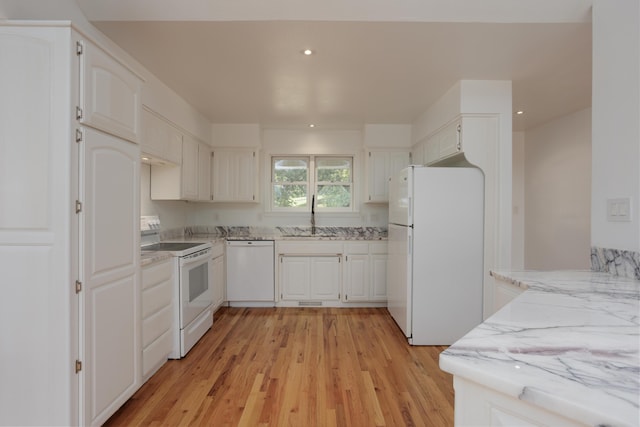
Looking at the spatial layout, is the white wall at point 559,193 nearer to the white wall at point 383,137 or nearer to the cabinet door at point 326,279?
the white wall at point 383,137

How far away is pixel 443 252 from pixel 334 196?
2.03m

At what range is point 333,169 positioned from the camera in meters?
4.64

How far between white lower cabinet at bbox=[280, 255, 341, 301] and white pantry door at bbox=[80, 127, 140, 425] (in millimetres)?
2104

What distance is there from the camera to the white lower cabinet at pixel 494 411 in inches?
23.7

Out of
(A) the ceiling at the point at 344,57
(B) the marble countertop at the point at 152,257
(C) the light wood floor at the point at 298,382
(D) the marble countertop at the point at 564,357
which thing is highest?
(A) the ceiling at the point at 344,57

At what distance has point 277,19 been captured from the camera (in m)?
1.92

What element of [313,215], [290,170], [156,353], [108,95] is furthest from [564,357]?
[290,170]

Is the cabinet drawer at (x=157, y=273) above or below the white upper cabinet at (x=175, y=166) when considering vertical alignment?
below

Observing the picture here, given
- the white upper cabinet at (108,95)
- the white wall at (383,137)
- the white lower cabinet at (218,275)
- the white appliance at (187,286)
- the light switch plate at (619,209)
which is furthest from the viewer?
the white wall at (383,137)

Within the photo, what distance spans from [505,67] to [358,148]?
2192 mm

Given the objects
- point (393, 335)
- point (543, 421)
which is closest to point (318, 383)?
point (393, 335)

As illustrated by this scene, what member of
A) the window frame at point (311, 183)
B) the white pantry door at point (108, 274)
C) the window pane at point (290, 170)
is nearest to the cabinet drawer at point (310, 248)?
the window frame at point (311, 183)

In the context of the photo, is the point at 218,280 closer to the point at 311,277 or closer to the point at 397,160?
the point at 311,277
